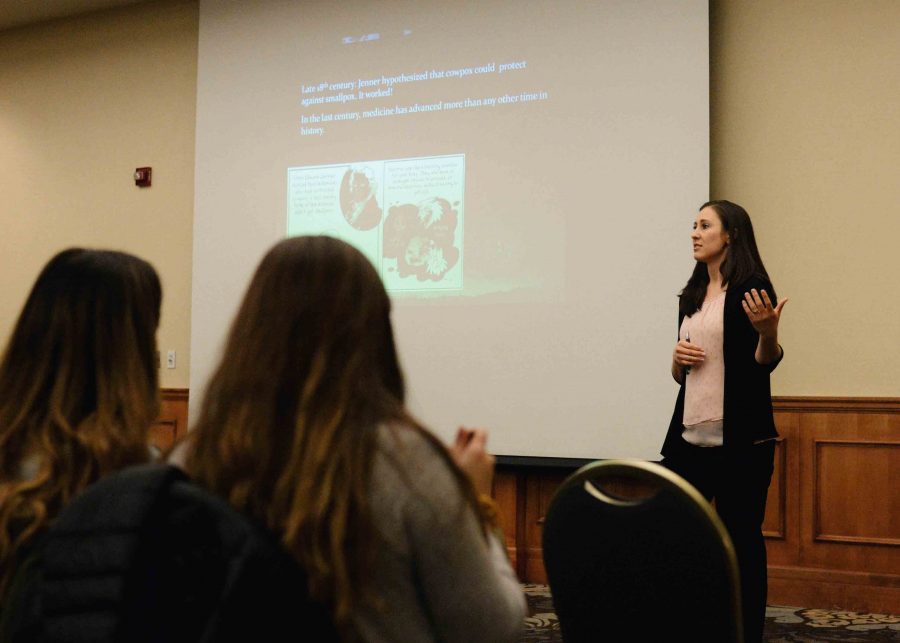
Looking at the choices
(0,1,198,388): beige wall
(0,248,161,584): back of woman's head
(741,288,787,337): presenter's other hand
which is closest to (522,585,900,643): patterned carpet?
(741,288,787,337): presenter's other hand

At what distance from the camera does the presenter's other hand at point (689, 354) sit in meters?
2.90

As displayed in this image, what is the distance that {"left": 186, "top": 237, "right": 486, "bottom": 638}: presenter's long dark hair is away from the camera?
976 millimetres

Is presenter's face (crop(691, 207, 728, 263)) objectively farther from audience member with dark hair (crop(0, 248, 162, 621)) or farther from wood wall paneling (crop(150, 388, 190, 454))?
wood wall paneling (crop(150, 388, 190, 454))

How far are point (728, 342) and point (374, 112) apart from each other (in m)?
2.63

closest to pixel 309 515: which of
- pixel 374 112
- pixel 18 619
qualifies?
pixel 18 619

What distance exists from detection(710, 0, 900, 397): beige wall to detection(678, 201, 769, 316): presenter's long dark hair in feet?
3.90

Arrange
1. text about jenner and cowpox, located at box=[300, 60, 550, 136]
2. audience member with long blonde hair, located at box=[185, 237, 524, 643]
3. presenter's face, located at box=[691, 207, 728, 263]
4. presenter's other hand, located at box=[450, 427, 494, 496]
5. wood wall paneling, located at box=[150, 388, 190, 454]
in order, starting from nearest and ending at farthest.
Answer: audience member with long blonde hair, located at box=[185, 237, 524, 643]
presenter's other hand, located at box=[450, 427, 494, 496]
presenter's face, located at box=[691, 207, 728, 263]
text about jenner and cowpox, located at box=[300, 60, 550, 136]
wood wall paneling, located at box=[150, 388, 190, 454]

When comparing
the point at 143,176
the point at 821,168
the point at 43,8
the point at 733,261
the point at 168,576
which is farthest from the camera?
the point at 43,8

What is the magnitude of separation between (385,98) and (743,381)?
2.73 m

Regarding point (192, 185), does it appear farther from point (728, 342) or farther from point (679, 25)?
point (728, 342)

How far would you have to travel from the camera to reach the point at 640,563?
125 cm

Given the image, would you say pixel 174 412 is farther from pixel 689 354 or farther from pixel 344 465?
pixel 344 465

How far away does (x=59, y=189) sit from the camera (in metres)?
5.92

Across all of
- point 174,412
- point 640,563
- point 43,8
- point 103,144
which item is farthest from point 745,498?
point 43,8
